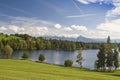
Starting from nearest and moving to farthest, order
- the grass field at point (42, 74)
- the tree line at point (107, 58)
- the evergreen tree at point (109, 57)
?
the grass field at point (42, 74)
the tree line at point (107, 58)
the evergreen tree at point (109, 57)

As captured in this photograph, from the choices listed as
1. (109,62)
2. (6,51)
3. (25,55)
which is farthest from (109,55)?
(6,51)

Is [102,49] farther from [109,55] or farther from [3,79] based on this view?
[3,79]

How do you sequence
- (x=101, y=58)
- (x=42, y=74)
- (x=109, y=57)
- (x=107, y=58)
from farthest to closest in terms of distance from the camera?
(x=107, y=58)
(x=101, y=58)
(x=109, y=57)
(x=42, y=74)

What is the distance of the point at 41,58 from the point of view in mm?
125000

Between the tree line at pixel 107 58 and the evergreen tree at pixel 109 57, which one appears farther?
the evergreen tree at pixel 109 57

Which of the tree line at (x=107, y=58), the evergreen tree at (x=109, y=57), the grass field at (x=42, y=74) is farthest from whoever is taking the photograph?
the evergreen tree at (x=109, y=57)

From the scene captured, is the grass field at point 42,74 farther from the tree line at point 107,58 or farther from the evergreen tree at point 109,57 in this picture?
the evergreen tree at point 109,57

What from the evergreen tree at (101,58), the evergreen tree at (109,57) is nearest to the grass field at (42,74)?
the evergreen tree at (101,58)

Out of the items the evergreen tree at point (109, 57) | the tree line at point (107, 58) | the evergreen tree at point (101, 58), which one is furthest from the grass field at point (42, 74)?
the evergreen tree at point (109, 57)

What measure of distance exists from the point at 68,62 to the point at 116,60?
22251 mm

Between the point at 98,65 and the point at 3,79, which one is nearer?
the point at 3,79

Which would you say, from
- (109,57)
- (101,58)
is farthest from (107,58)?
(101,58)

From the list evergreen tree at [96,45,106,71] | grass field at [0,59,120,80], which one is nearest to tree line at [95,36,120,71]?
evergreen tree at [96,45,106,71]

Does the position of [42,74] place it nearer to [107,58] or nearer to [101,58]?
[101,58]
